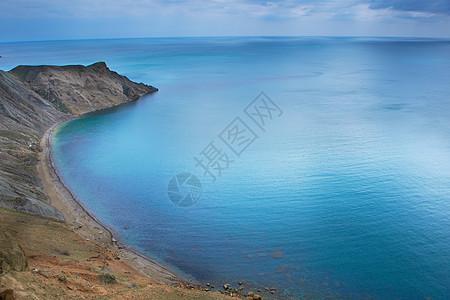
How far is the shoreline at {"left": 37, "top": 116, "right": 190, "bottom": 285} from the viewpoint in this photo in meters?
20.7

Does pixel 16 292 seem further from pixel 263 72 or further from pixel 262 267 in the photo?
pixel 263 72

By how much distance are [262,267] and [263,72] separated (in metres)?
101

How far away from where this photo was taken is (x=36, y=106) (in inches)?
2124

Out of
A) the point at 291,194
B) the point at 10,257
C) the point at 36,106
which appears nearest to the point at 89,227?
the point at 10,257

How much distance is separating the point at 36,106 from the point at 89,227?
36815 millimetres

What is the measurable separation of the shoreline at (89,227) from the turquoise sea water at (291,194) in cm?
→ 84

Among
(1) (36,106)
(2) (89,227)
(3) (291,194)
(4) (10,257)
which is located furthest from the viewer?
(1) (36,106)

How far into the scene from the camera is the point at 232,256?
22.0 metres

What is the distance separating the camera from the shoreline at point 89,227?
2072 cm

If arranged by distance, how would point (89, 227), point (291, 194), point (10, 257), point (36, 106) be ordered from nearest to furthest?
point (10, 257) < point (89, 227) < point (291, 194) < point (36, 106)

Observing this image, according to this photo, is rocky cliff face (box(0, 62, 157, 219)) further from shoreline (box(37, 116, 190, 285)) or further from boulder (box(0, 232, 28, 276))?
boulder (box(0, 232, 28, 276))

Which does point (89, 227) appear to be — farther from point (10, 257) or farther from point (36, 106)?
point (36, 106)

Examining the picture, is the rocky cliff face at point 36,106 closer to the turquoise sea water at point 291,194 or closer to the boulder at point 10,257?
the turquoise sea water at point 291,194

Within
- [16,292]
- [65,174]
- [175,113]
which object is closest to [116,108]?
[175,113]
